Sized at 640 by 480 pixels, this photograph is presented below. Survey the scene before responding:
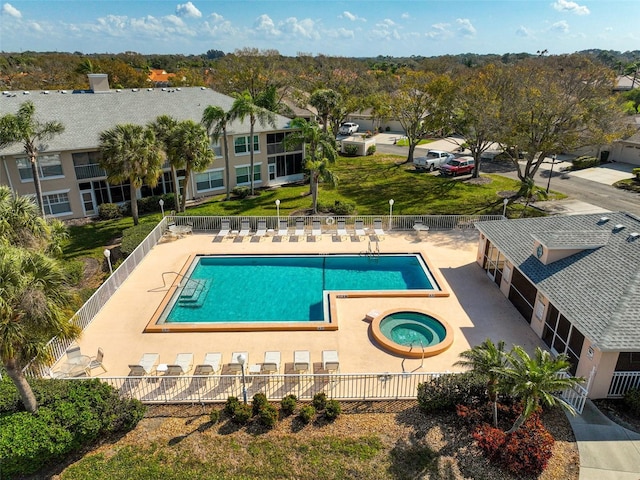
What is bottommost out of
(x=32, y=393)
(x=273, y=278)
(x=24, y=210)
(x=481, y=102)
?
(x=273, y=278)

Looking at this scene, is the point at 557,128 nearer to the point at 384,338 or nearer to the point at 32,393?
the point at 384,338

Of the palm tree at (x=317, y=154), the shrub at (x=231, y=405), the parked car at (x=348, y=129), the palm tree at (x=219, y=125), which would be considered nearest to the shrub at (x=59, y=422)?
the shrub at (x=231, y=405)

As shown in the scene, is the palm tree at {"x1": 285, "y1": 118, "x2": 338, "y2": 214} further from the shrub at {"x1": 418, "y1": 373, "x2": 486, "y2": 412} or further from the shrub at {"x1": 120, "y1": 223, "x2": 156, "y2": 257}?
the shrub at {"x1": 418, "y1": 373, "x2": 486, "y2": 412}

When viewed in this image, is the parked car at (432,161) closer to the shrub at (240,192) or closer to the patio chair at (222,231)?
the shrub at (240,192)

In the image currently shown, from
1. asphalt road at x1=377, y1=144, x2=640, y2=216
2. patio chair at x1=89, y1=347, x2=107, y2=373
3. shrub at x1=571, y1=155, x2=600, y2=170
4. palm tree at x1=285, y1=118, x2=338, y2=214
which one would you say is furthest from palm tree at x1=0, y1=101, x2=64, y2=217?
shrub at x1=571, y1=155, x2=600, y2=170

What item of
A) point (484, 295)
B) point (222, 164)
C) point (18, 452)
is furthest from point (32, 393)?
point (222, 164)
